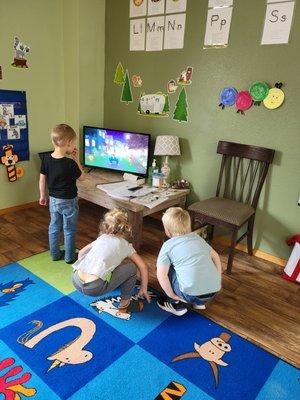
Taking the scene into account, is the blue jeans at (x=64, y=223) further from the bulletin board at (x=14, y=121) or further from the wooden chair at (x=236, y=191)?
the bulletin board at (x=14, y=121)

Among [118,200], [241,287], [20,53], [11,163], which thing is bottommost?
[241,287]

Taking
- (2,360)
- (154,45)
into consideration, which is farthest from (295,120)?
(2,360)

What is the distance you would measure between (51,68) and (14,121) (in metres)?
0.70

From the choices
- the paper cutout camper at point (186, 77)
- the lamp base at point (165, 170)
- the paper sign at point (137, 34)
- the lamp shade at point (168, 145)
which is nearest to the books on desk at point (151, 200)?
the lamp base at point (165, 170)

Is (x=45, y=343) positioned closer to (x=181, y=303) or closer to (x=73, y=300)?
(x=73, y=300)

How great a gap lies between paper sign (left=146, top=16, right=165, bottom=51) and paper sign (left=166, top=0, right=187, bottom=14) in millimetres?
86

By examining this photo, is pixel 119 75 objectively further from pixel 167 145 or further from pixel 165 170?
pixel 165 170

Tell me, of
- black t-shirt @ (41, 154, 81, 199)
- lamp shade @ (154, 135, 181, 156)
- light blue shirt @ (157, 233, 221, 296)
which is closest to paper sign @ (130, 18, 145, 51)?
lamp shade @ (154, 135, 181, 156)

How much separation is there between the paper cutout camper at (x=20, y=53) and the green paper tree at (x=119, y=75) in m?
0.88

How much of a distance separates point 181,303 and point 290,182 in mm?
1263

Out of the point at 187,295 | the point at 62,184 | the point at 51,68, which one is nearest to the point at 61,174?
the point at 62,184

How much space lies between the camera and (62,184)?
2.08m

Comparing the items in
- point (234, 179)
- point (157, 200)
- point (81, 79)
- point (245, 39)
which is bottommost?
point (157, 200)

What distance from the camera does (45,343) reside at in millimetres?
1548
